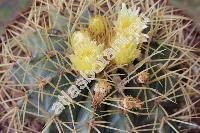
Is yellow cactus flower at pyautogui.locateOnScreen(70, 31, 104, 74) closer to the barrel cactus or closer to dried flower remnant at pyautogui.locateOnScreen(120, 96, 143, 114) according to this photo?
the barrel cactus

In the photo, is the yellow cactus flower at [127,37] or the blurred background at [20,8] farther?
the blurred background at [20,8]

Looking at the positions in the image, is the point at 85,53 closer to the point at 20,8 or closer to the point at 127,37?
the point at 127,37

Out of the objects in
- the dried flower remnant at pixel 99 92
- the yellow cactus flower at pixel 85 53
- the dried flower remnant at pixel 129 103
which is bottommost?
the dried flower remnant at pixel 129 103

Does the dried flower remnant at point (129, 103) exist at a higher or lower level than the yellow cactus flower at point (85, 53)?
lower

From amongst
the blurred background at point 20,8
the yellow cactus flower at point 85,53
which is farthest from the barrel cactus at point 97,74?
the blurred background at point 20,8

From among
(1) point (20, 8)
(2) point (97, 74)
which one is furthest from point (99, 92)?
(1) point (20, 8)

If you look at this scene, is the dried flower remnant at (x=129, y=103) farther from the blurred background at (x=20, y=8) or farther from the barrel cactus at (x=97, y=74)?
the blurred background at (x=20, y=8)

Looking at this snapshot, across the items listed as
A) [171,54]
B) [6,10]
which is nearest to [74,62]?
[171,54]
